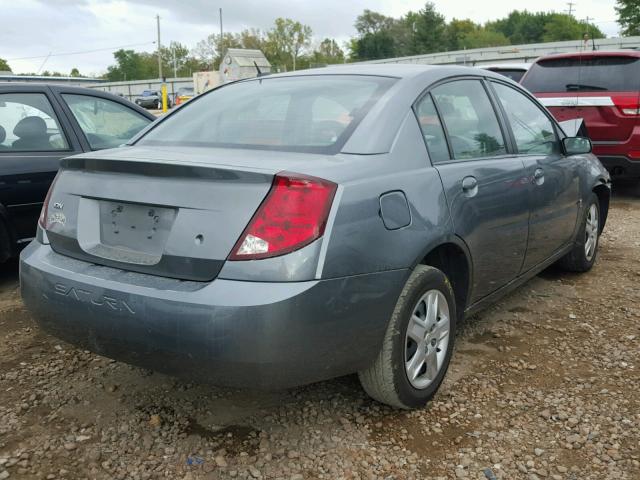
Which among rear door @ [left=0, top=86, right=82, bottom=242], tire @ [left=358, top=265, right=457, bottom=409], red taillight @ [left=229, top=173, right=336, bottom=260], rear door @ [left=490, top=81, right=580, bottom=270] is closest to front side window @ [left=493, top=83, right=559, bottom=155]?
rear door @ [left=490, top=81, right=580, bottom=270]

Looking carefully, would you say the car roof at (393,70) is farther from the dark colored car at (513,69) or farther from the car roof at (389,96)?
the dark colored car at (513,69)

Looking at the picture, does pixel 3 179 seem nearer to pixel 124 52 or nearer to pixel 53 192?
pixel 53 192

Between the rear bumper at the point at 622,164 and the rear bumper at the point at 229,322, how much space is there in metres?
5.98

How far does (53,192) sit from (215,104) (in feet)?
3.18

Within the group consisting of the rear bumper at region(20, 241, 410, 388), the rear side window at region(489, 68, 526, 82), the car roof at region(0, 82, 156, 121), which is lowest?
the rear bumper at region(20, 241, 410, 388)

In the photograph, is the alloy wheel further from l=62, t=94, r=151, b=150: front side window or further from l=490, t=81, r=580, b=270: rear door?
l=62, t=94, r=151, b=150: front side window

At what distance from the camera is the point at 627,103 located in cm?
731

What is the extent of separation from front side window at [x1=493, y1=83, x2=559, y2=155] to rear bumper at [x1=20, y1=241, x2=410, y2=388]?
1.73 m

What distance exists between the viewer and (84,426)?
9.15 ft

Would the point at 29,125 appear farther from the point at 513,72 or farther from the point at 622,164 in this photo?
the point at 513,72

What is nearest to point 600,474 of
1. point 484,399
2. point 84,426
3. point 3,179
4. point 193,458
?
point 484,399

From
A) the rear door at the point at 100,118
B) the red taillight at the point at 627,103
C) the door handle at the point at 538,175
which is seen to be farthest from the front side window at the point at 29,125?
the red taillight at the point at 627,103

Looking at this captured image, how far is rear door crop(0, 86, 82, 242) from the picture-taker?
4590 millimetres

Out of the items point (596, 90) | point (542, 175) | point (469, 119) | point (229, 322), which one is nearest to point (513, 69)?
point (596, 90)
